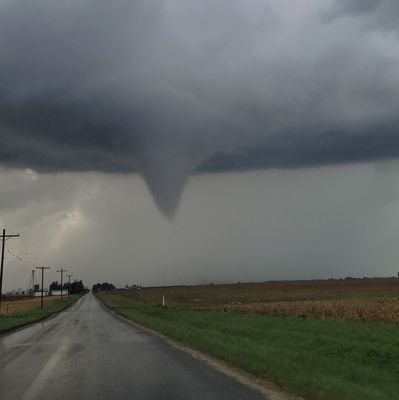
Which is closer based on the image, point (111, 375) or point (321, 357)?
point (111, 375)

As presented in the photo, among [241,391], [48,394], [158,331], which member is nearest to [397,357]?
[241,391]

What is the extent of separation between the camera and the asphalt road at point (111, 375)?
1148 centimetres

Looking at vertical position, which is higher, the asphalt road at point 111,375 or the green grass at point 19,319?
the green grass at point 19,319

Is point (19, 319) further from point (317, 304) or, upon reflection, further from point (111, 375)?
point (111, 375)

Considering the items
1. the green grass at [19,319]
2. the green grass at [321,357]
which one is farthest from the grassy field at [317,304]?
the green grass at [19,319]

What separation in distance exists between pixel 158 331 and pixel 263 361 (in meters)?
15.6

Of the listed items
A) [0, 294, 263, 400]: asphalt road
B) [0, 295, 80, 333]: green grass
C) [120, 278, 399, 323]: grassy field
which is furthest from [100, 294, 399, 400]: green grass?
[0, 295, 80, 333]: green grass

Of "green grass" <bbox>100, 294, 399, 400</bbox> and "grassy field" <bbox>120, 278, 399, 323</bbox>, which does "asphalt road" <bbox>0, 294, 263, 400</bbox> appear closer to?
"green grass" <bbox>100, 294, 399, 400</bbox>

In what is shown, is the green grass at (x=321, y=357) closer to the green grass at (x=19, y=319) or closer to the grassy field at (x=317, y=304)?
the grassy field at (x=317, y=304)

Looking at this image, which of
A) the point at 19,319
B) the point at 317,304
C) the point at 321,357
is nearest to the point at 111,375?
the point at 321,357

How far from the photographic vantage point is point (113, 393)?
11.6 m

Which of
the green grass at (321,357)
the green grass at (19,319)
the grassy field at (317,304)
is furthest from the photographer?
the green grass at (19,319)

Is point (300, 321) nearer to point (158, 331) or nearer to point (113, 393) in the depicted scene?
point (158, 331)

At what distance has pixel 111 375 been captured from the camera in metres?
14.3
